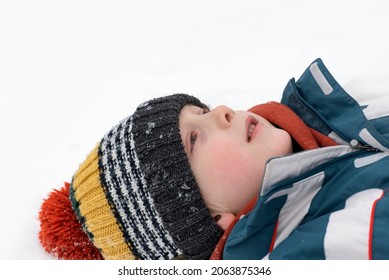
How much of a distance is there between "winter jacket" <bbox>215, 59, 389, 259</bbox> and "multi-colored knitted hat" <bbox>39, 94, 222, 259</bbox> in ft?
0.34

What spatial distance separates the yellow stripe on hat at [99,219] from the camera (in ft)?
4.38

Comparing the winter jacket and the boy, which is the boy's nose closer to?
the boy

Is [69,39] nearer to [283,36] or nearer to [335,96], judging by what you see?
[283,36]

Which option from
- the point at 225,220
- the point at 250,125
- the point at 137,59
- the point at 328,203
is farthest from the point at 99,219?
the point at 137,59

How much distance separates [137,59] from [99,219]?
0.96 metres

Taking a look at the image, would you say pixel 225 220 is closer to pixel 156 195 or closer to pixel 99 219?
pixel 156 195

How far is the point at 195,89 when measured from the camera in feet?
6.62

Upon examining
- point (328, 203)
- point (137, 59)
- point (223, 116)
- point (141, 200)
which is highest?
point (137, 59)

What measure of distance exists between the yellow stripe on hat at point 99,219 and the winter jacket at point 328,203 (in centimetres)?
26

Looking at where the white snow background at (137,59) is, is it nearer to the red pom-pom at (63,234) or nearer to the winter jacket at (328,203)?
the red pom-pom at (63,234)

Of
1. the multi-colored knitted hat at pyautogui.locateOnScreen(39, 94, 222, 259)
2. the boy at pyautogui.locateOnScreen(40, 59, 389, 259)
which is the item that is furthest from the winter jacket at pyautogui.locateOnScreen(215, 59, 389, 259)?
the multi-colored knitted hat at pyautogui.locateOnScreen(39, 94, 222, 259)

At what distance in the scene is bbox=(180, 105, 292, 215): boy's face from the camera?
50.9 inches

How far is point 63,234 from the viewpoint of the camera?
140cm

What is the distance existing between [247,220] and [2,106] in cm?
117
